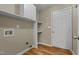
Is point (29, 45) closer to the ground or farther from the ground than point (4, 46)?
closer to the ground

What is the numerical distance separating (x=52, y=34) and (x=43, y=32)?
0.37 meters

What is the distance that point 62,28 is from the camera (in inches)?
103

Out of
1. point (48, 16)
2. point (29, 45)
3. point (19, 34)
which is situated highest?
point (48, 16)

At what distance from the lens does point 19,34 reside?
Answer: 1.96 m

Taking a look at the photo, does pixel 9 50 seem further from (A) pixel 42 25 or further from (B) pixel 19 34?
(A) pixel 42 25

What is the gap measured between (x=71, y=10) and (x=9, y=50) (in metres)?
1.98

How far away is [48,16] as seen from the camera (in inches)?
121

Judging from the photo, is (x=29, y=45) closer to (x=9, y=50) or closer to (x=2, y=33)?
(x=9, y=50)

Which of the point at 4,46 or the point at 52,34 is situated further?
the point at 52,34

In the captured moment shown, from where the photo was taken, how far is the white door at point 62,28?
2.46 m

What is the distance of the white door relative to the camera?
246 centimetres

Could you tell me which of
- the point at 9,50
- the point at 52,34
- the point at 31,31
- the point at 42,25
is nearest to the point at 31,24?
the point at 31,31
